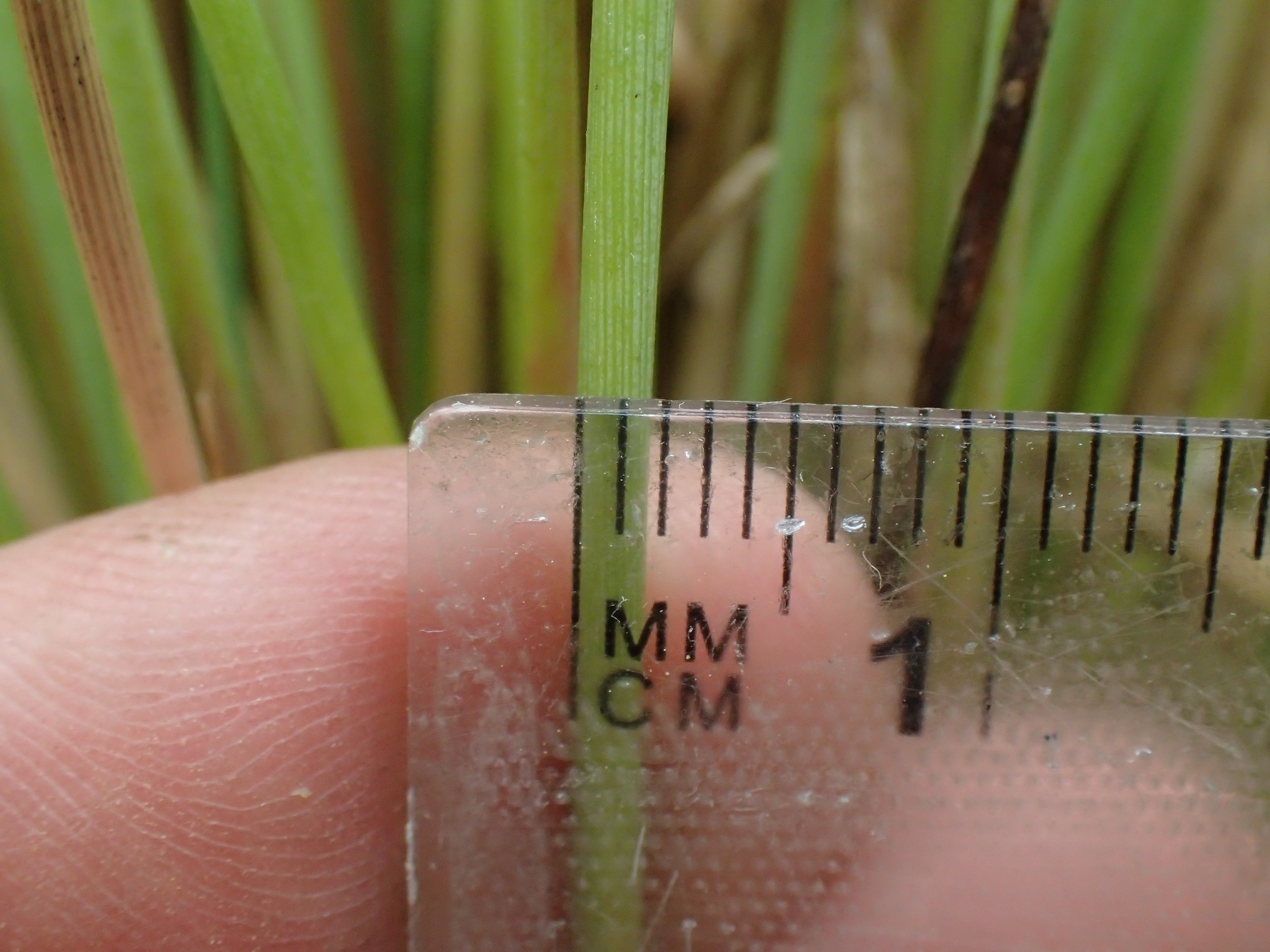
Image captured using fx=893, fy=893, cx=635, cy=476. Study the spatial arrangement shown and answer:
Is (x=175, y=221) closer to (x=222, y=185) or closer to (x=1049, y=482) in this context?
(x=222, y=185)

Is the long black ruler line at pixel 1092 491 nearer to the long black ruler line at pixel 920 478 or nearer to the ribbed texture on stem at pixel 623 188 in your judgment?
the long black ruler line at pixel 920 478

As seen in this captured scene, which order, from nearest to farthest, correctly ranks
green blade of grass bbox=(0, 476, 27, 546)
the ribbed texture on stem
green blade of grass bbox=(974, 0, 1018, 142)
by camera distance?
the ribbed texture on stem
green blade of grass bbox=(974, 0, 1018, 142)
green blade of grass bbox=(0, 476, 27, 546)

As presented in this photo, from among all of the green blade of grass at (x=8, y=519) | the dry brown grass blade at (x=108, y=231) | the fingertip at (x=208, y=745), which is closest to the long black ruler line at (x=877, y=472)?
the fingertip at (x=208, y=745)

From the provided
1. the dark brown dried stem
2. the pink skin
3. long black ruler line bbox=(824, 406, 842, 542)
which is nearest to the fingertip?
the pink skin

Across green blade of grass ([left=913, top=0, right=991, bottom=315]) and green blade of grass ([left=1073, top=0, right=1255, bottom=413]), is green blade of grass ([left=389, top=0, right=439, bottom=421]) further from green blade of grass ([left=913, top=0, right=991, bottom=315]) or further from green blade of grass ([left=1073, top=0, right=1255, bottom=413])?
green blade of grass ([left=1073, top=0, right=1255, bottom=413])

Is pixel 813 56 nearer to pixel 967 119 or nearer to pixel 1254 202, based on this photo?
pixel 967 119

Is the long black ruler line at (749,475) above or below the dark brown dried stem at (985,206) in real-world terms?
below
